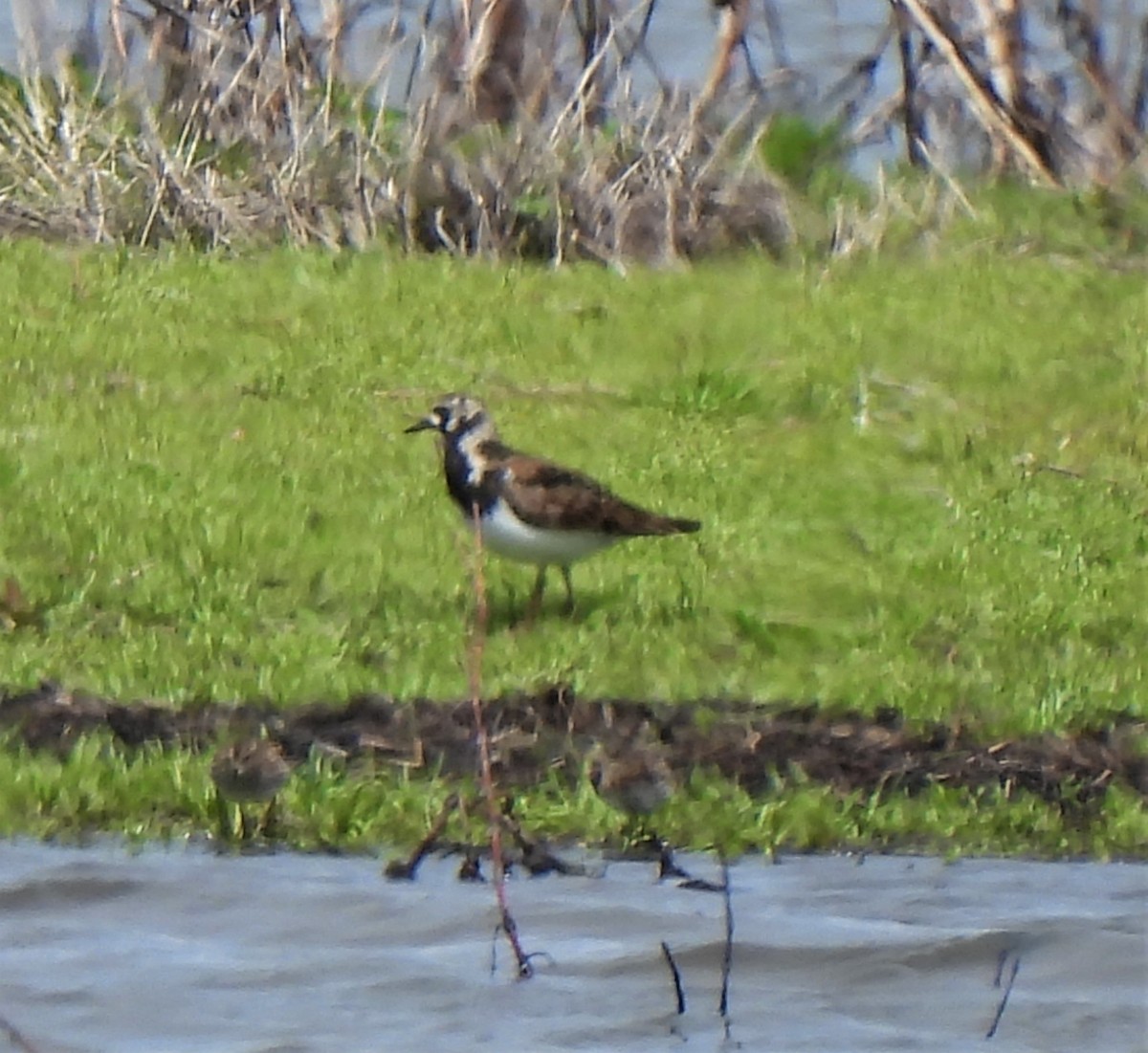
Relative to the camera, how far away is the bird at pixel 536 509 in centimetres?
967

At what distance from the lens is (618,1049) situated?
5.94 meters

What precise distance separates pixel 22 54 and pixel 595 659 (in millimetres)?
8598

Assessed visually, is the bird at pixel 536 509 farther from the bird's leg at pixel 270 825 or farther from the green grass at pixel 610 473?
the bird's leg at pixel 270 825

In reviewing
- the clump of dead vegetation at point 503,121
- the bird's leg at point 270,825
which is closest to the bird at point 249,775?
the bird's leg at point 270,825

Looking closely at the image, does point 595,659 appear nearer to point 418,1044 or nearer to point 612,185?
point 418,1044

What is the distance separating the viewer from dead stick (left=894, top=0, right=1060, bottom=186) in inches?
682

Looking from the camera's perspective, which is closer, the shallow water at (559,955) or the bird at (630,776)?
the shallow water at (559,955)

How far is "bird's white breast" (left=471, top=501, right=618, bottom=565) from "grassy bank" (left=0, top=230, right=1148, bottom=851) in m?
0.25

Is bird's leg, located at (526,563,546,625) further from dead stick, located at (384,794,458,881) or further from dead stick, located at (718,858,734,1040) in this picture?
dead stick, located at (718,858,734,1040)

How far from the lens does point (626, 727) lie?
27.8 feet

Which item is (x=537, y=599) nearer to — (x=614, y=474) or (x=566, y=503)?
(x=566, y=503)

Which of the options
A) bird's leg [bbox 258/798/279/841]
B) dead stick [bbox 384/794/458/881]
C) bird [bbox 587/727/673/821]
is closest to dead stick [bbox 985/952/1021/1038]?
bird [bbox 587/727/673/821]

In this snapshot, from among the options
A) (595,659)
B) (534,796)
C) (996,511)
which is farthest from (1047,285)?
(534,796)

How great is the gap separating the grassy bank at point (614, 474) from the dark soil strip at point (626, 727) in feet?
0.72
